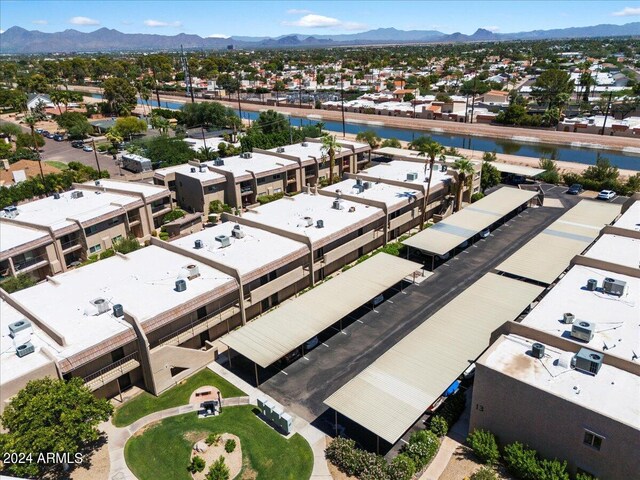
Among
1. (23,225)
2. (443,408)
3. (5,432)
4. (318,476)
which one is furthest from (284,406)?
(23,225)

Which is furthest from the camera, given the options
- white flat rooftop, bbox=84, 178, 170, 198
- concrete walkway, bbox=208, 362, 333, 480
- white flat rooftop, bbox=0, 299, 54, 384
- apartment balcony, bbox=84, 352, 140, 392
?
white flat rooftop, bbox=84, 178, 170, 198

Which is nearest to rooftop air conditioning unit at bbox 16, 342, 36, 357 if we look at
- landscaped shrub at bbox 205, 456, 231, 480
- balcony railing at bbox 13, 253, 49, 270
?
landscaped shrub at bbox 205, 456, 231, 480

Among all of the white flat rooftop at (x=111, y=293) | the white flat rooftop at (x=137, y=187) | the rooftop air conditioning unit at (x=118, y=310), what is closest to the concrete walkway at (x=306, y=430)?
the white flat rooftop at (x=111, y=293)

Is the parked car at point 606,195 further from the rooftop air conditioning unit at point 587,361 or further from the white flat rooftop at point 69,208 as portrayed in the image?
the white flat rooftop at point 69,208

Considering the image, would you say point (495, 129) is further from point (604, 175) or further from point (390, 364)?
point (390, 364)

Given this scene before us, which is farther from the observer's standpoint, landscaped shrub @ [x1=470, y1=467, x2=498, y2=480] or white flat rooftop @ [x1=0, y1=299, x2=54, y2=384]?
white flat rooftop @ [x1=0, y1=299, x2=54, y2=384]

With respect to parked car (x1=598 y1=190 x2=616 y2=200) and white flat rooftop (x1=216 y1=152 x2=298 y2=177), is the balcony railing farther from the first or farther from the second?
parked car (x1=598 y1=190 x2=616 y2=200)

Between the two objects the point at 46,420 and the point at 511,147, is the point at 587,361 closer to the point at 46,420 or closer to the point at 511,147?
the point at 46,420
